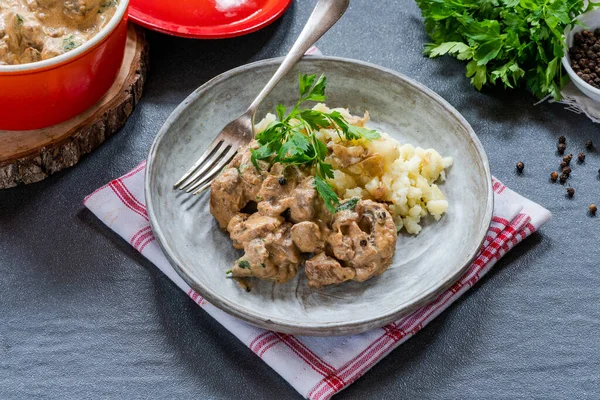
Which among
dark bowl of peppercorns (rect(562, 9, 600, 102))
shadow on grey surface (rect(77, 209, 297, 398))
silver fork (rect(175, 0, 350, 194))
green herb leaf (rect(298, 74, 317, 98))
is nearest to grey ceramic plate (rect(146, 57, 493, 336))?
silver fork (rect(175, 0, 350, 194))

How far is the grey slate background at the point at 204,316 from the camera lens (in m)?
3.42

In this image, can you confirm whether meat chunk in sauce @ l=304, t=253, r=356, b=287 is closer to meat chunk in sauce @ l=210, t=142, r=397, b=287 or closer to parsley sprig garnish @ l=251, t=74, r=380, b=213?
meat chunk in sauce @ l=210, t=142, r=397, b=287

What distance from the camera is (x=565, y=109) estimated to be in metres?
4.58

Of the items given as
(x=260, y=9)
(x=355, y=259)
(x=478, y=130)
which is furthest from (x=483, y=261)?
(x=260, y=9)

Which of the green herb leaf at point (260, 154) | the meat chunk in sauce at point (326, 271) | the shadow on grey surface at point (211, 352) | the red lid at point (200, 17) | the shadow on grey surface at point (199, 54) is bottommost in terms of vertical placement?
the shadow on grey surface at point (211, 352)

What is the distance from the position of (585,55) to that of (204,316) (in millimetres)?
2642

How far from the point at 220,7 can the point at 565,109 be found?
2050 millimetres

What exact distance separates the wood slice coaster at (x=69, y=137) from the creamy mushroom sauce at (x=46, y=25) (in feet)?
1.44

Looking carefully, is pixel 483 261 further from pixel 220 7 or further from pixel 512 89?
pixel 220 7

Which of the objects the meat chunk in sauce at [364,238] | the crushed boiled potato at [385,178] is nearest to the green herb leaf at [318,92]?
the crushed boiled potato at [385,178]

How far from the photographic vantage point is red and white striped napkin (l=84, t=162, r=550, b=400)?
3.38 meters

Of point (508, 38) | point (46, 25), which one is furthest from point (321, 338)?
point (508, 38)

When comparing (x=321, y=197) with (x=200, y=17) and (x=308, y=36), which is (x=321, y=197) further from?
(x=200, y=17)

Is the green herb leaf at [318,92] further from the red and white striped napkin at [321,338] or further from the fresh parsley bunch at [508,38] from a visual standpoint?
the fresh parsley bunch at [508,38]
